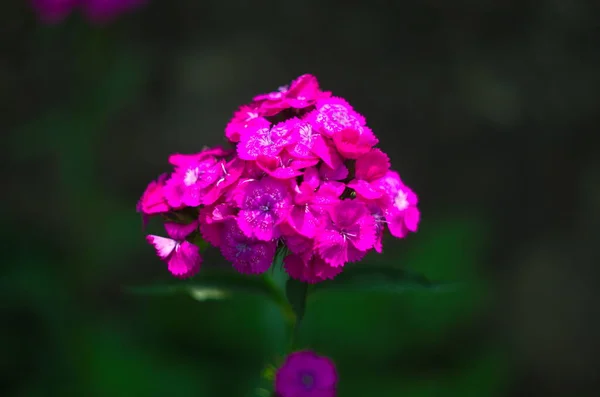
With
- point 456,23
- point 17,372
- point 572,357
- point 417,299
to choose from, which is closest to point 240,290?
point 417,299

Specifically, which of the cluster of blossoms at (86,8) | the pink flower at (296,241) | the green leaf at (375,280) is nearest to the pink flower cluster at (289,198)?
the pink flower at (296,241)

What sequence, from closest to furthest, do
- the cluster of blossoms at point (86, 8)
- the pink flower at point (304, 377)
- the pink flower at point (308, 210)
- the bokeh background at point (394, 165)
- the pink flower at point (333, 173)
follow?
1. the pink flower at point (308, 210)
2. the pink flower at point (333, 173)
3. the pink flower at point (304, 377)
4. the cluster of blossoms at point (86, 8)
5. the bokeh background at point (394, 165)

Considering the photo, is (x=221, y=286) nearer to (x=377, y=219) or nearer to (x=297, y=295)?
(x=297, y=295)

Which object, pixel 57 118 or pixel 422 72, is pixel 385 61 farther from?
pixel 57 118

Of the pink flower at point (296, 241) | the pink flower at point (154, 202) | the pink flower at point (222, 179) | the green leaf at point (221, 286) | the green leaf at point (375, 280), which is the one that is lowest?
the green leaf at point (221, 286)

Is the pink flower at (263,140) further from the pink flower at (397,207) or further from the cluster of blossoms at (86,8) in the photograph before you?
the cluster of blossoms at (86,8)

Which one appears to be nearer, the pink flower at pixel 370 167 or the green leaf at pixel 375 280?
the pink flower at pixel 370 167

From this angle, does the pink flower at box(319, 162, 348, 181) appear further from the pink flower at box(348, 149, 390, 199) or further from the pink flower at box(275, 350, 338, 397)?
the pink flower at box(275, 350, 338, 397)
